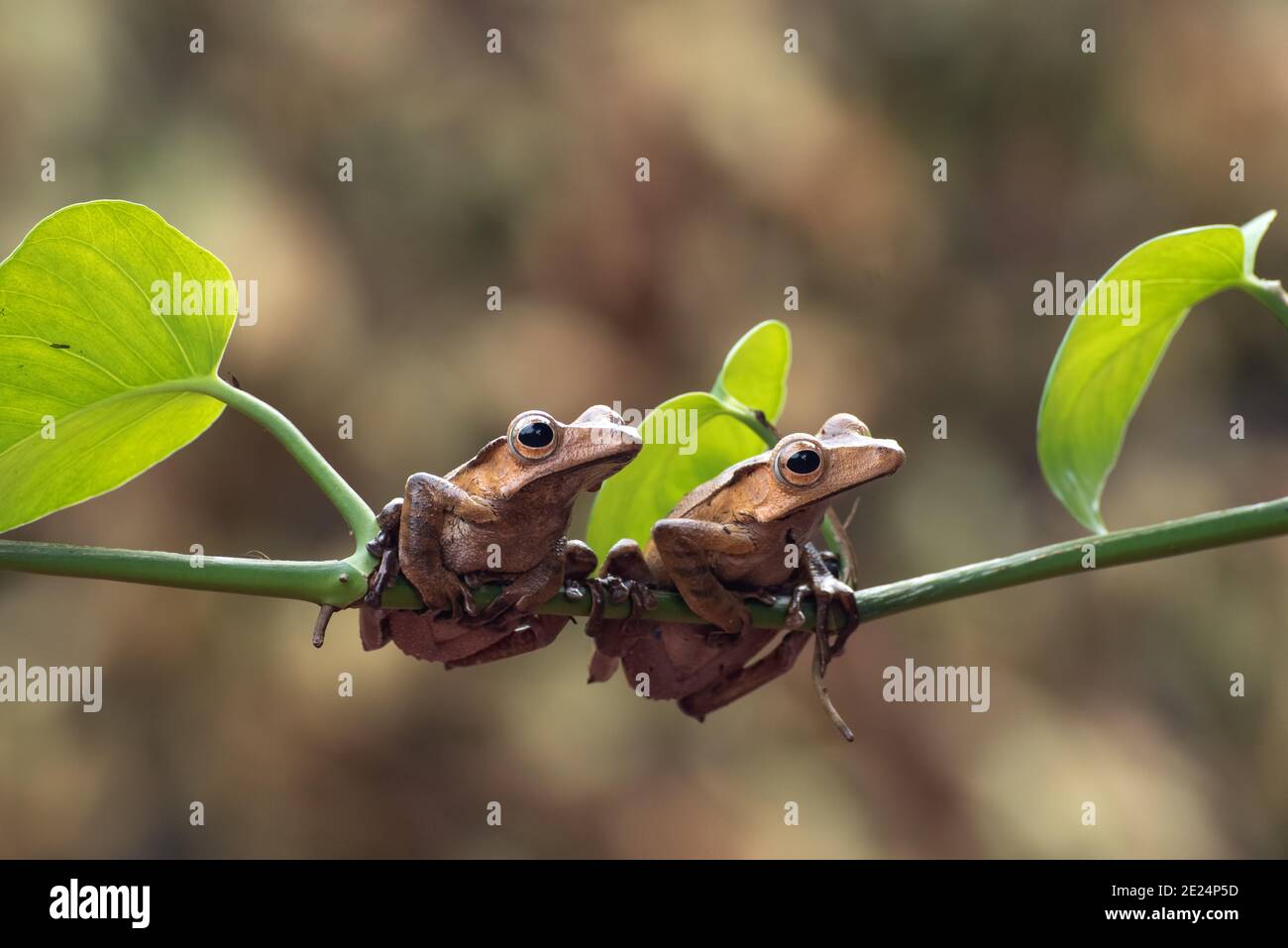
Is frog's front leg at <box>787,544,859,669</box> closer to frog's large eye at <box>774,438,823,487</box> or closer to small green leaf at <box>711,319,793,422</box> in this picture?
frog's large eye at <box>774,438,823,487</box>

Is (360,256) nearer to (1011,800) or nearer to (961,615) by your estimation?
(961,615)

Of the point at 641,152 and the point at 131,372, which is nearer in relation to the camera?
the point at 131,372

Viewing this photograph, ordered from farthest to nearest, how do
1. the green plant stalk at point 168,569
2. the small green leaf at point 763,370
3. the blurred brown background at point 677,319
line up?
the blurred brown background at point 677,319 < the small green leaf at point 763,370 < the green plant stalk at point 168,569

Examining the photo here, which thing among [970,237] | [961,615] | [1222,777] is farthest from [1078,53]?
[1222,777]

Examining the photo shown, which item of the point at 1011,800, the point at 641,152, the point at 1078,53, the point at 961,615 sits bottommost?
the point at 1011,800

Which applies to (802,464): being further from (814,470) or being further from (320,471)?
(320,471)

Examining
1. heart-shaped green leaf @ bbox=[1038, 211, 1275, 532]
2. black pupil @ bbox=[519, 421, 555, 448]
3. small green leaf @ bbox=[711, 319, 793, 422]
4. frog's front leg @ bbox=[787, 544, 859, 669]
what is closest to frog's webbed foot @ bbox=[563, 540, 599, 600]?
black pupil @ bbox=[519, 421, 555, 448]

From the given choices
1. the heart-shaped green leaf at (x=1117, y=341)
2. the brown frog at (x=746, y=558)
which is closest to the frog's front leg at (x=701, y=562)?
the brown frog at (x=746, y=558)

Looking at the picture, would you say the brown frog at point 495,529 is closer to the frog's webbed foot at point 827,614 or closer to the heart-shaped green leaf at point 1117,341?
the frog's webbed foot at point 827,614
